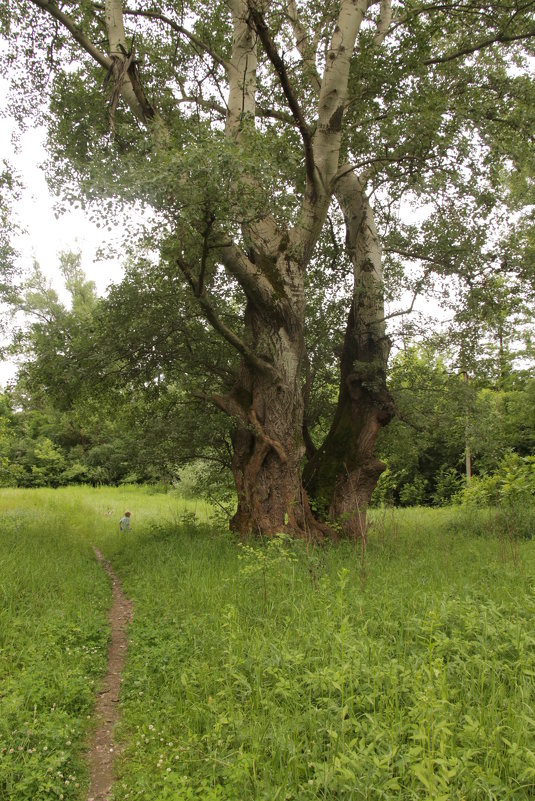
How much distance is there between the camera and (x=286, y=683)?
3.39m

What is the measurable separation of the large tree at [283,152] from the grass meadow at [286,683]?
135 inches

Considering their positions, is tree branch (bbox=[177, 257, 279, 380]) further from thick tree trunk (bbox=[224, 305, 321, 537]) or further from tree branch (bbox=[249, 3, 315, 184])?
tree branch (bbox=[249, 3, 315, 184])

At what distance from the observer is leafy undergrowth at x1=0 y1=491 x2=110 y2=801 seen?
3086 mm

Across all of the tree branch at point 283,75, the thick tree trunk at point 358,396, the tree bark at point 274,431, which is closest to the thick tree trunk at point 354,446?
the thick tree trunk at point 358,396

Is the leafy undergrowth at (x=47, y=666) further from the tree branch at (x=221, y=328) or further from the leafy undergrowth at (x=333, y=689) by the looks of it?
the tree branch at (x=221, y=328)

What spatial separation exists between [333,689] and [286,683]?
30 cm

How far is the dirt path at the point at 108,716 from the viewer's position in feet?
10.5

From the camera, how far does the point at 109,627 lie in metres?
5.50

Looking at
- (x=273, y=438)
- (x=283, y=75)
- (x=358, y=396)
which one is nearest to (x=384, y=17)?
(x=283, y=75)

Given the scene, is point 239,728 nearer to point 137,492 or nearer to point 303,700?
point 303,700

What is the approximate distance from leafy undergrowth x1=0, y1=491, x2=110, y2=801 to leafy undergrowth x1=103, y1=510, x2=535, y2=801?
0.34 m

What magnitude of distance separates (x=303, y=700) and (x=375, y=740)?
714 mm

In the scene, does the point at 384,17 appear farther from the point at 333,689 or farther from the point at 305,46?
the point at 333,689

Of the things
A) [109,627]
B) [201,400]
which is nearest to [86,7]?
[201,400]
